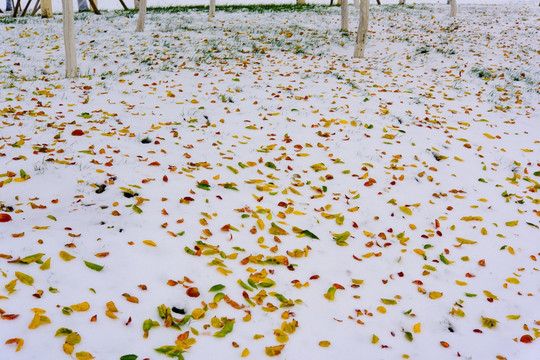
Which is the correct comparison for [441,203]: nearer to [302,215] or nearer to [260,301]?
[302,215]

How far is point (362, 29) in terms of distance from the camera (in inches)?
356

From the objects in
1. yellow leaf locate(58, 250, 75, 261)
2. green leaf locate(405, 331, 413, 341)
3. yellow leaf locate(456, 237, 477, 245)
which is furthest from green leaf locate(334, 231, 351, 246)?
yellow leaf locate(58, 250, 75, 261)

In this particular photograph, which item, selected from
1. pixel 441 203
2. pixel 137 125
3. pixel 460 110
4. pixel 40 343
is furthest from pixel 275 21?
pixel 40 343

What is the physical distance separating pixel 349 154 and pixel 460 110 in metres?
2.98

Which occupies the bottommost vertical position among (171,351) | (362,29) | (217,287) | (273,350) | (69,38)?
(273,350)

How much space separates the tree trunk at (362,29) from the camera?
8.69 metres

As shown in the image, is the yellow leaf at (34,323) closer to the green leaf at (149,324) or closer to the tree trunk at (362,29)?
the green leaf at (149,324)

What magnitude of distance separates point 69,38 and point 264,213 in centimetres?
551

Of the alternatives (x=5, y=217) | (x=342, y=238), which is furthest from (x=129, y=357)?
(x=342, y=238)

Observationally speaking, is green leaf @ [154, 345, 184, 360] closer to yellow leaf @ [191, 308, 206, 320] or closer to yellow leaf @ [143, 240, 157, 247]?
yellow leaf @ [191, 308, 206, 320]

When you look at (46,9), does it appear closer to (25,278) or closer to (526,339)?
(25,278)

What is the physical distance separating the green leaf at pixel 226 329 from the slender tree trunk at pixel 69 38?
253 inches

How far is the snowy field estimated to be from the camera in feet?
8.87

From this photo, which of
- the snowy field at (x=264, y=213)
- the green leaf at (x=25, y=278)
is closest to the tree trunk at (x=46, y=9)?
the snowy field at (x=264, y=213)
